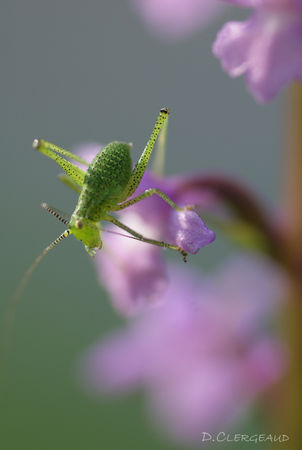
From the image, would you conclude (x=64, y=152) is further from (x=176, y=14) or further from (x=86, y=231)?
(x=176, y=14)

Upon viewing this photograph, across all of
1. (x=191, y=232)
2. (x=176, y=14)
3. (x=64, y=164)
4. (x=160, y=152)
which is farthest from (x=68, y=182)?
(x=176, y=14)

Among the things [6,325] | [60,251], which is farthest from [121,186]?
[60,251]

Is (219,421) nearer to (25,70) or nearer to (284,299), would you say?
(284,299)

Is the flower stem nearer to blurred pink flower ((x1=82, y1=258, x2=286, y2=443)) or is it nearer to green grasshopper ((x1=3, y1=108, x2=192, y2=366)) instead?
blurred pink flower ((x1=82, y1=258, x2=286, y2=443))

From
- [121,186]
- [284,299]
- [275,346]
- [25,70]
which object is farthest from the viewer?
[25,70]

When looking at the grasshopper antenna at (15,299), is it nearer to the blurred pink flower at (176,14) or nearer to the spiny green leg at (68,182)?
the spiny green leg at (68,182)

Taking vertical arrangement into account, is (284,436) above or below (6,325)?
below
